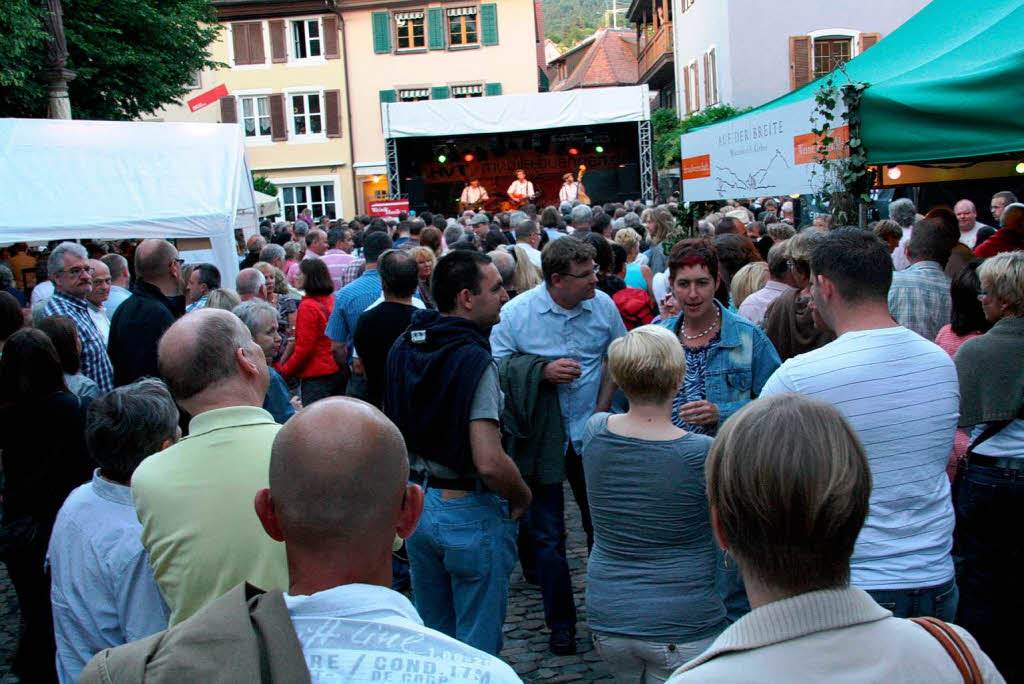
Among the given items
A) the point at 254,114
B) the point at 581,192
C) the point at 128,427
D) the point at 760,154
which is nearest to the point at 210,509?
the point at 128,427

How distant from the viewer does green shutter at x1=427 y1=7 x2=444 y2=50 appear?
36906 mm

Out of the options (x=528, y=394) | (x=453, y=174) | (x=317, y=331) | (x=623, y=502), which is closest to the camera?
(x=623, y=502)

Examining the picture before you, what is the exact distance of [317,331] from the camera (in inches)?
266

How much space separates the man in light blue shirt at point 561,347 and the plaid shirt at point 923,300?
1.61m

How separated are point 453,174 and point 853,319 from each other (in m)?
25.5

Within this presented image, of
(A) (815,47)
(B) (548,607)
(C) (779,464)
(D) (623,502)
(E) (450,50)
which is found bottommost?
(B) (548,607)

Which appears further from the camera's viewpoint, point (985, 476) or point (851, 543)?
point (985, 476)

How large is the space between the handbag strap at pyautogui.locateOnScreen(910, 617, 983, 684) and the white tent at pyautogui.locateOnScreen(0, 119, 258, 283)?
8.86 m

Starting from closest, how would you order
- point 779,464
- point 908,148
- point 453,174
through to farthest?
point 779,464
point 908,148
point 453,174

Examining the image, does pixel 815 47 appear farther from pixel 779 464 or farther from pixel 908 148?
pixel 779 464

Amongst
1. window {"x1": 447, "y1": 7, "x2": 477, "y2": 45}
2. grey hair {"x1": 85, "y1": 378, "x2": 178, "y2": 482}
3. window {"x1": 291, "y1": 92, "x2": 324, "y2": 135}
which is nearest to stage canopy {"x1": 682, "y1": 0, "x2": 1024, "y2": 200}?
grey hair {"x1": 85, "y1": 378, "x2": 178, "y2": 482}

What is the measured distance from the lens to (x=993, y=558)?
3.61 meters

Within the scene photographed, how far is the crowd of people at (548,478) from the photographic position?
1.39 meters

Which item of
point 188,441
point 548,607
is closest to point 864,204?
point 548,607
